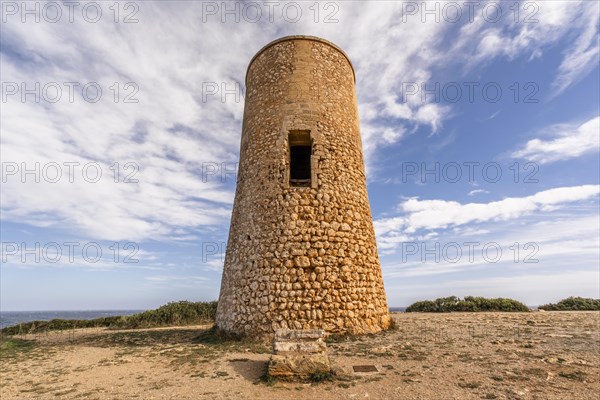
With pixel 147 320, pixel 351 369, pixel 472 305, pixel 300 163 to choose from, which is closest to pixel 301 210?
pixel 300 163

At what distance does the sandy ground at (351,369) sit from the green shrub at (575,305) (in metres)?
12.6

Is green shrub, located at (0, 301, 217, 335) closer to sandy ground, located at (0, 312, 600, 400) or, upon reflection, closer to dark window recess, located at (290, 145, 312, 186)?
sandy ground, located at (0, 312, 600, 400)

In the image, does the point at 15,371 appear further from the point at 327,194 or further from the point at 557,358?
the point at 557,358

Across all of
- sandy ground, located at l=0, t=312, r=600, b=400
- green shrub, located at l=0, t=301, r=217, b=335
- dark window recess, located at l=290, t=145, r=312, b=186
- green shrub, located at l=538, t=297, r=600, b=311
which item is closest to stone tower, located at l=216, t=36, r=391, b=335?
dark window recess, located at l=290, t=145, r=312, b=186

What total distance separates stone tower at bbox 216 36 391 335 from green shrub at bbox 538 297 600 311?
16.1m

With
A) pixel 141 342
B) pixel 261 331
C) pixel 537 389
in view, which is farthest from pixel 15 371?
pixel 537 389

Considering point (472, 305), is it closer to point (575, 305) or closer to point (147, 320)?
point (575, 305)

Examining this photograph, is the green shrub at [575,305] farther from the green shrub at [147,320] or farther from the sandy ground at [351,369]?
the green shrub at [147,320]

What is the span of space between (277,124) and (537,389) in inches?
330

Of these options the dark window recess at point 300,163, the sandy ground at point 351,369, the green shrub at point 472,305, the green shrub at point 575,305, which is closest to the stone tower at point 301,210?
the dark window recess at point 300,163

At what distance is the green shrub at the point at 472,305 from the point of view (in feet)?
57.0

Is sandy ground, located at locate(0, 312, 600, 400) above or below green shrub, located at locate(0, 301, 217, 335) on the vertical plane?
above

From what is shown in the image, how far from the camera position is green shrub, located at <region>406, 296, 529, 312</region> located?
17.4m

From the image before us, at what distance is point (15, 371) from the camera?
6.43 m
